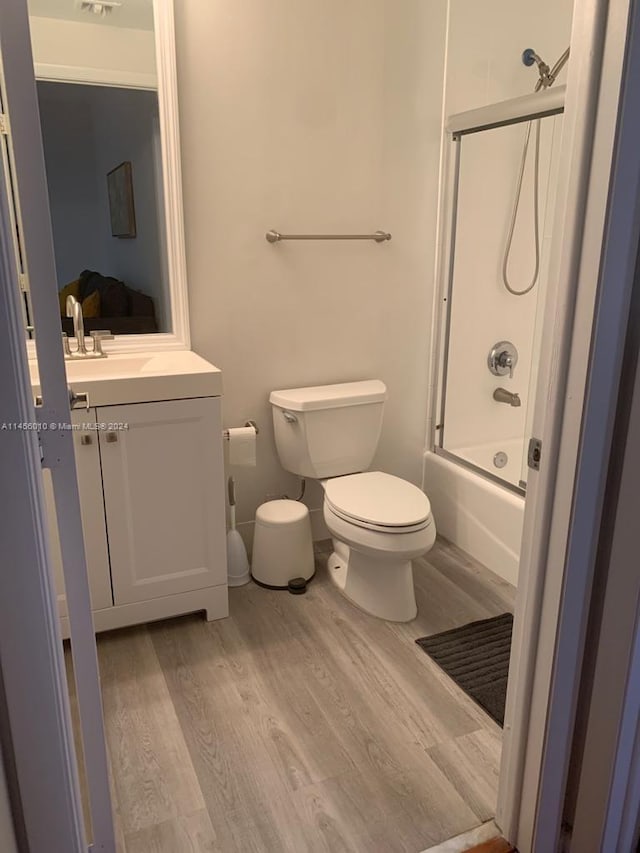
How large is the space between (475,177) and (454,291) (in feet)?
1.53

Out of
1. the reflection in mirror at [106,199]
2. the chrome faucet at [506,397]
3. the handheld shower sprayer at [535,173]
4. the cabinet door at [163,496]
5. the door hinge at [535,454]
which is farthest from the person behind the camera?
the chrome faucet at [506,397]

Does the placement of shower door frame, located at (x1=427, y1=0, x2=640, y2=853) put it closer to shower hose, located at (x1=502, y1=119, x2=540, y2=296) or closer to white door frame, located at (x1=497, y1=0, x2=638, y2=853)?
white door frame, located at (x1=497, y1=0, x2=638, y2=853)

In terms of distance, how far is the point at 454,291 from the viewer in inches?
109

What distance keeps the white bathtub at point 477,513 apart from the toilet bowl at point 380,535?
0.40 metres

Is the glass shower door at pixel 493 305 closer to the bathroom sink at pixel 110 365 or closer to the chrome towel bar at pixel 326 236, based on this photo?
the chrome towel bar at pixel 326 236

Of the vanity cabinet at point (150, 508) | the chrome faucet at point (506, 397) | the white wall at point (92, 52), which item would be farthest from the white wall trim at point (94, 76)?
the chrome faucet at point (506, 397)

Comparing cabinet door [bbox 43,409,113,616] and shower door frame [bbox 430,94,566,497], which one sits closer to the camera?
cabinet door [bbox 43,409,113,616]

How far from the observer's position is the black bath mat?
1894 mm

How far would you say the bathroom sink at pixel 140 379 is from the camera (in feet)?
6.11

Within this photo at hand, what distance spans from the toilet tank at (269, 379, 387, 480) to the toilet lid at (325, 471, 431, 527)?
0.10m

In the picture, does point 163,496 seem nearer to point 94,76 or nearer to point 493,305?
point 94,76

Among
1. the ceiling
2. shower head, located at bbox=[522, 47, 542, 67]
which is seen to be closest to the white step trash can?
the ceiling

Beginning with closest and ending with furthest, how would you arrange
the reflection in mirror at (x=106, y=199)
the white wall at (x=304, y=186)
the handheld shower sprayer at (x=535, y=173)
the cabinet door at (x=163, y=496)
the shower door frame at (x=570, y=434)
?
the shower door frame at (x=570, y=434), the cabinet door at (x=163, y=496), the reflection in mirror at (x=106, y=199), the white wall at (x=304, y=186), the handheld shower sprayer at (x=535, y=173)

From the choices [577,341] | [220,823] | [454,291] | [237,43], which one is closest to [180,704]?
[220,823]
